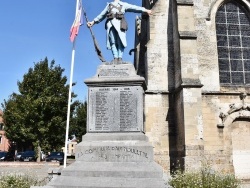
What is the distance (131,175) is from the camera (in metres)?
6.13

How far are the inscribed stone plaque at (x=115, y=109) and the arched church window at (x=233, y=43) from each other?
375 inches

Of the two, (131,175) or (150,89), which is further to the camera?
(150,89)

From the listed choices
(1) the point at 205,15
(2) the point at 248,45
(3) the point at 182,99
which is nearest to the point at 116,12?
(3) the point at 182,99

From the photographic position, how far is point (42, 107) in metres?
23.7

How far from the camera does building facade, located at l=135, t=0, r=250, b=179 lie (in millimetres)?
13219

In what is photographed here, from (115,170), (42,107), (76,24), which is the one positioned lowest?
(115,170)

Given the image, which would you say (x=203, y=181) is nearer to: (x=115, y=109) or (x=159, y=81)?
(x=115, y=109)

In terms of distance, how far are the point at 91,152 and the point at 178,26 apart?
964 cm

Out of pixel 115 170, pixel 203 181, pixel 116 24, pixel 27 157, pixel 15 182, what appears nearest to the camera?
pixel 203 181

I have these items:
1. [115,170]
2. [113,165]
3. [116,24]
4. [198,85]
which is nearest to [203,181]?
[115,170]

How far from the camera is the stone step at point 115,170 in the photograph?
Result: 6109mm

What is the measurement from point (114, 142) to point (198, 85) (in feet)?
24.8

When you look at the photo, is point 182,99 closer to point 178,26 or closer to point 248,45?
point 178,26

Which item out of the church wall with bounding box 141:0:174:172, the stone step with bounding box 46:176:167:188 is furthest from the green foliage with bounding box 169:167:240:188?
the church wall with bounding box 141:0:174:172
